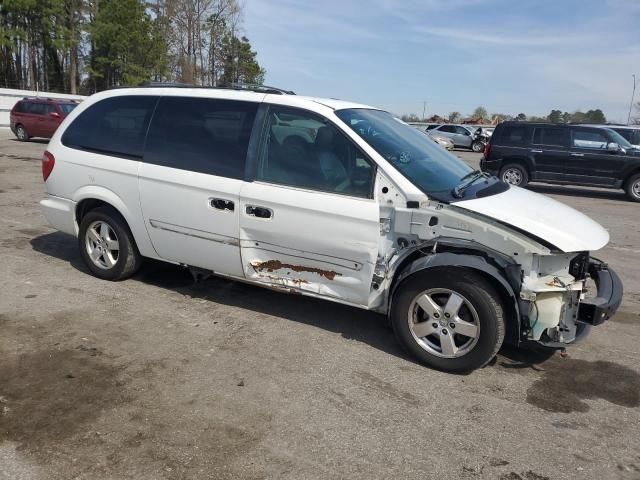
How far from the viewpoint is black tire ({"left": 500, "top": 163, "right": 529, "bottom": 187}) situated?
14.7m

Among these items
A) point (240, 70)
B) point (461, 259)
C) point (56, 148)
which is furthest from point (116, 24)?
point (461, 259)

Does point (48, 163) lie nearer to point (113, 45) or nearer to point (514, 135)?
point (514, 135)

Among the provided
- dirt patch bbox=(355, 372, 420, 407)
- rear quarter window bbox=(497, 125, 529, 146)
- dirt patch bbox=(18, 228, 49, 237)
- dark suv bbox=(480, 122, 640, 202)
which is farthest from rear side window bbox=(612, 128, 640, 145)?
dirt patch bbox=(18, 228, 49, 237)

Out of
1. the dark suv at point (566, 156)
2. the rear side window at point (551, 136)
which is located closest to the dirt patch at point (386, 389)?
the dark suv at point (566, 156)

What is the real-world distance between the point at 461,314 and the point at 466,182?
1162mm

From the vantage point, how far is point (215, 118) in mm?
4555

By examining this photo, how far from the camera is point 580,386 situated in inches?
149

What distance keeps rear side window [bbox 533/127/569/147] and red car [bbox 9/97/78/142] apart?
15399 mm

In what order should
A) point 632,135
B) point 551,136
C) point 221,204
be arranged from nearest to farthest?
point 221,204 → point 551,136 → point 632,135

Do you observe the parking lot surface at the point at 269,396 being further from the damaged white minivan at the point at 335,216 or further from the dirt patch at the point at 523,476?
the damaged white minivan at the point at 335,216

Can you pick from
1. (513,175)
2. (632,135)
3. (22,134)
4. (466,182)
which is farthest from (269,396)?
(22,134)

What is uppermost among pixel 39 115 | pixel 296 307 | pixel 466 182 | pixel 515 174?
pixel 39 115

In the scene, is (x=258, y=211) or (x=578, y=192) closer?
(x=258, y=211)

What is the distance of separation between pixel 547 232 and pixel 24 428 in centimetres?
335
